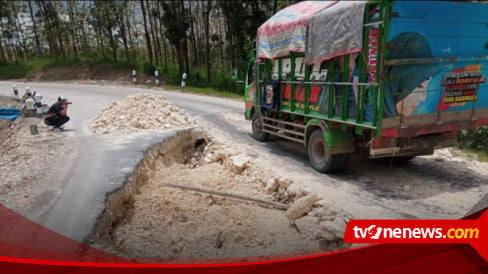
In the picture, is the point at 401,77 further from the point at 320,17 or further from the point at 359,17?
the point at 320,17

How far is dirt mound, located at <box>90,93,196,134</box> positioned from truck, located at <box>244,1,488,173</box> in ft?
9.37

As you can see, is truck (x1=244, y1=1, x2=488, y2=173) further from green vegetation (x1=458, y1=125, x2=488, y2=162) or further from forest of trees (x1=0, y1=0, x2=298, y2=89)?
green vegetation (x1=458, y1=125, x2=488, y2=162)

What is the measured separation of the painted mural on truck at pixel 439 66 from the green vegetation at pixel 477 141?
3.68 feet

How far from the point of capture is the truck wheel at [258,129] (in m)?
7.18

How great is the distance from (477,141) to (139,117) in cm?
614

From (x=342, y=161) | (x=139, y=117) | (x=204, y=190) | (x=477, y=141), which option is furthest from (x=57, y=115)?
(x=477, y=141)

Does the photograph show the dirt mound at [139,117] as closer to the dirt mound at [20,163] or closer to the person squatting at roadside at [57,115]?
the person squatting at roadside at [57,115]

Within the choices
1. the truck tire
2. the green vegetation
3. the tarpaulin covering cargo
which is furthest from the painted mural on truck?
the truck tire

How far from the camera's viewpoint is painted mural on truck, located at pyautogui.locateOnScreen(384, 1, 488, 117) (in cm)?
245

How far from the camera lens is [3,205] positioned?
170 cm

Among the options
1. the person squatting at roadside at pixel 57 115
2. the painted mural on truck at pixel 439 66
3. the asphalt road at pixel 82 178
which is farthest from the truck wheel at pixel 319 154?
the person squatting at roadside at pixel 57 115

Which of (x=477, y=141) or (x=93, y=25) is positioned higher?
(x=93, y=25)

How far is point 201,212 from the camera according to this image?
3568mm

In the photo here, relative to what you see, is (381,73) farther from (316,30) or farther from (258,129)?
(258,129)
